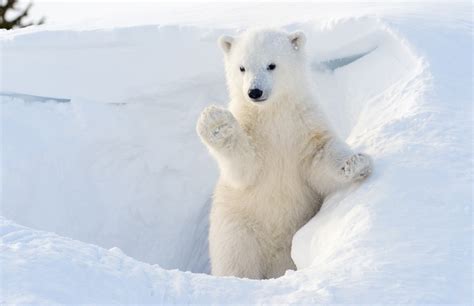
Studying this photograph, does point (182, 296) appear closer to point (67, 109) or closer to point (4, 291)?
point (4, 291)

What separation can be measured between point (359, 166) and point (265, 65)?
763 mm

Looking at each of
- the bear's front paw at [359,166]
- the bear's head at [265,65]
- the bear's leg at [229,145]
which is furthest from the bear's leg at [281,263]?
the bear's head at [265,65]

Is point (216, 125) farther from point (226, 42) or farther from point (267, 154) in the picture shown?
point (226, 42)

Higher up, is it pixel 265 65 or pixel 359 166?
pixel 265 65

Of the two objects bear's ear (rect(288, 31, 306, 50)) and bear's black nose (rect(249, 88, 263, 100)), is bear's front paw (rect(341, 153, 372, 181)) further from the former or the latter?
bear's ear (rect(288, 31, 306, 50))

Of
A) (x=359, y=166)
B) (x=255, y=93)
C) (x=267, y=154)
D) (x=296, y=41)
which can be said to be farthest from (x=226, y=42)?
(x=359, y=166)

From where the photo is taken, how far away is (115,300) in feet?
8.14

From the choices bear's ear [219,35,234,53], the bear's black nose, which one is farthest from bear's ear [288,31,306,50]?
the bear's black nose

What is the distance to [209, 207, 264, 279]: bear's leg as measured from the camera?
13.7 feet

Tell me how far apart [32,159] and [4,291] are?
8.77 feet

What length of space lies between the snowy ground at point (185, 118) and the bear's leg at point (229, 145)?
0.50m

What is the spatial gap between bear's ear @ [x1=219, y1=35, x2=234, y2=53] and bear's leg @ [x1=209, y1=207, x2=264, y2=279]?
0.96m

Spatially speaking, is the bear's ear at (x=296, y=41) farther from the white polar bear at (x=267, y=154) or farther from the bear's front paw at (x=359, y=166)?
the bear's front paw at (x=359, y=166)

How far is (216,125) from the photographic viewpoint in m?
3.68
